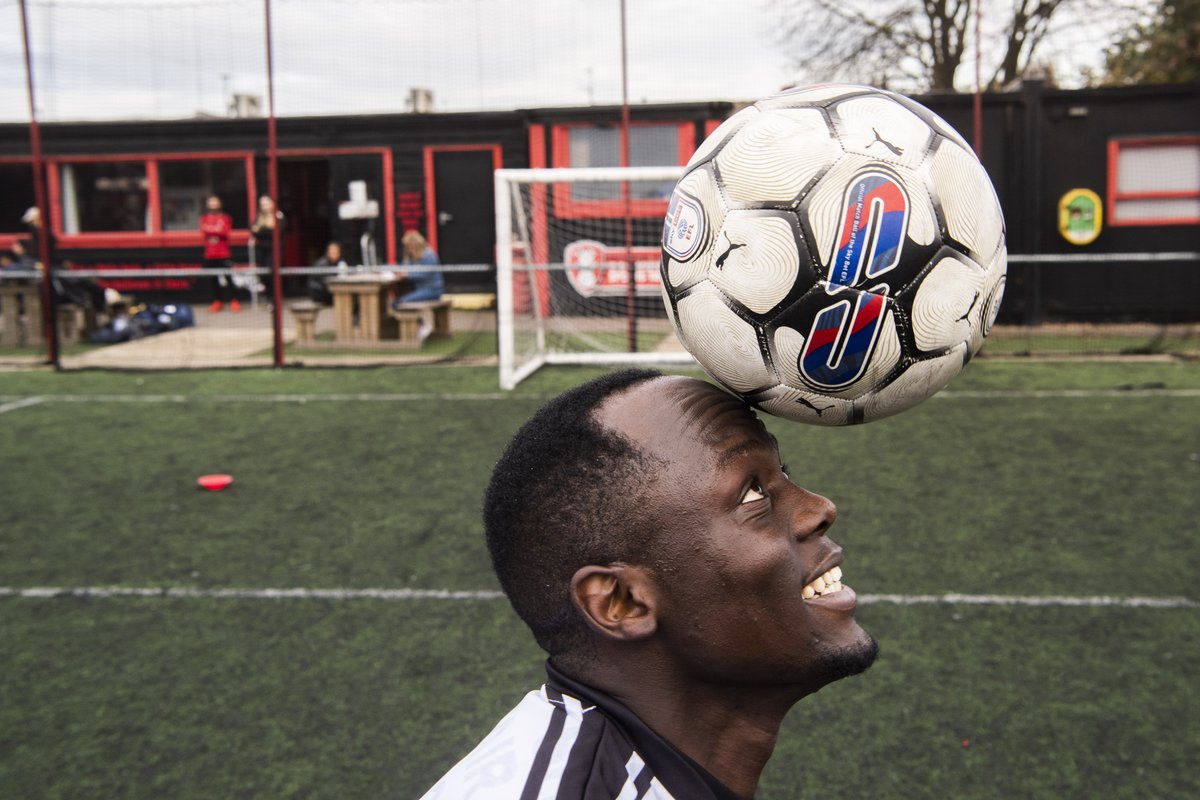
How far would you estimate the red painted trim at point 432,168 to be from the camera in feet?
59.1


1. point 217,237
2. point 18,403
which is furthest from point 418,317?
point 217,237

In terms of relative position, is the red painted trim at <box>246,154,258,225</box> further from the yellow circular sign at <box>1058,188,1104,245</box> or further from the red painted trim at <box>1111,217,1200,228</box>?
the red painted trim at <box>1111,217,1200,228</box>

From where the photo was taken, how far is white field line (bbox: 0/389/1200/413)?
938 centimetres

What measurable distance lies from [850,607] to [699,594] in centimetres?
23

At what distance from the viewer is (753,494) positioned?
4.94ft

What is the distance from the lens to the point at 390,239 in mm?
18859

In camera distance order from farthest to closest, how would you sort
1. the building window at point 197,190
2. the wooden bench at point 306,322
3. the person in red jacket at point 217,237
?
the building window at point 197,190 < the person in red jacket at point 217,237 < the wooden bench at point 306,322

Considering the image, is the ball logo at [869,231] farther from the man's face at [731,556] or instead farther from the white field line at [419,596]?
the white field line at [419,596]

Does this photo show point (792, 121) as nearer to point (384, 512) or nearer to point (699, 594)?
point (699, 594)

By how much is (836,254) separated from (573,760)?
2.58ft

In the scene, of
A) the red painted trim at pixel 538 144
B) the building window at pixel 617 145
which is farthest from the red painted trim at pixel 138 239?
the building window at pixel 617 145

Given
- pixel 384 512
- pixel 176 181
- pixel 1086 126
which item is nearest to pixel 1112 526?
pixel 384 512

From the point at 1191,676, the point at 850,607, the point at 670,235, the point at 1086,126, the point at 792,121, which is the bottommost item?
the point at 1191,676

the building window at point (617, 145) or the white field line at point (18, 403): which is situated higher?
the building window at point (617, 145)
